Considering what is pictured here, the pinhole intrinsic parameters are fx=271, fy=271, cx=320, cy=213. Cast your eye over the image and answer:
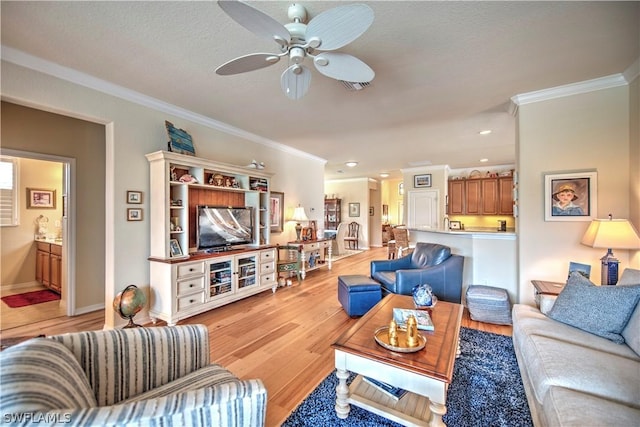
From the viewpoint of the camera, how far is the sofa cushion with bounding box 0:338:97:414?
0.79m

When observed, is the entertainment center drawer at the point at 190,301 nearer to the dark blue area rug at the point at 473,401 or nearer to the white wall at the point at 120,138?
the white wall at the point at 120,138

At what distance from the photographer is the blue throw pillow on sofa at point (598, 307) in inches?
70.0

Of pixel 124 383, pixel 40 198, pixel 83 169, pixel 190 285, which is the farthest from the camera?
pixel 40 198

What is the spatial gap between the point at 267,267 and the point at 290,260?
90cm

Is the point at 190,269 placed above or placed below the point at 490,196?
below

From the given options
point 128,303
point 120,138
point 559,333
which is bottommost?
point 128,303

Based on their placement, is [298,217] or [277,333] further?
[298,217]

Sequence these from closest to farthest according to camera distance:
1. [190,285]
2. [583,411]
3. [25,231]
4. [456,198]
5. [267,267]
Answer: [583,411], [190,285], [267,267], [25,231], [456,198]

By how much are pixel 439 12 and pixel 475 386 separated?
264 centimetres

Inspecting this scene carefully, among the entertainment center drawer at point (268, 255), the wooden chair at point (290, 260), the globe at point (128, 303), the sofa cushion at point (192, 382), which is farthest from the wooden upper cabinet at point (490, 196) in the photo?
the globe at point (128, 303)

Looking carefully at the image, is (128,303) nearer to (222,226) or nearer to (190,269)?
(190,269)

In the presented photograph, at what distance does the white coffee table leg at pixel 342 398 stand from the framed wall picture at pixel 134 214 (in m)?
2.83

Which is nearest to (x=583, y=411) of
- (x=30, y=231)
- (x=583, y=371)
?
(x=583, y=371)

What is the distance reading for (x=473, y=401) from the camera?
6.04 feet
